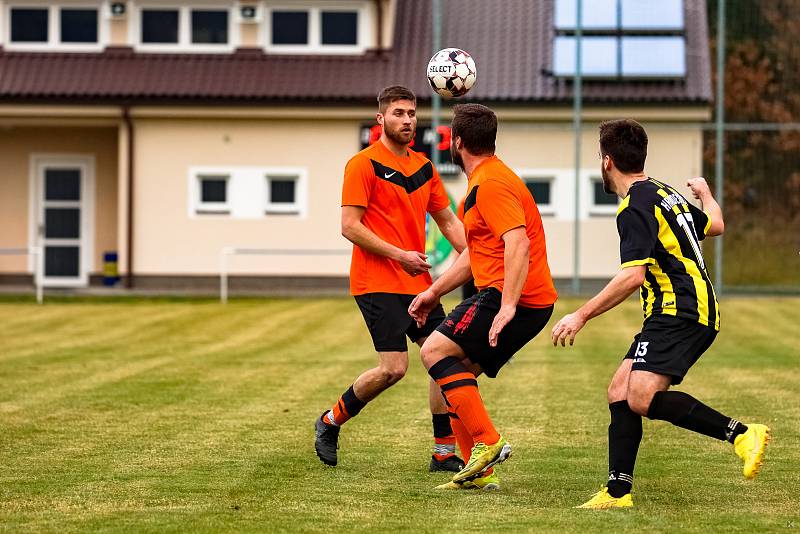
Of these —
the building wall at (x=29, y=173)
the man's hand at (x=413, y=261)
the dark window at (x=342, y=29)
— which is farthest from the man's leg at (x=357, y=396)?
the building wall at (x=29, y=173)

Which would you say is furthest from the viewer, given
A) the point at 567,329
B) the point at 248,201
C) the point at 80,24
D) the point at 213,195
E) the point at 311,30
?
the point at 80,24

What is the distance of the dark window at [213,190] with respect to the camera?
3062 cm

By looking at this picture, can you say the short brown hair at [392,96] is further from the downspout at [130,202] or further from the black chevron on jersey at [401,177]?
the downspout at [130,202]

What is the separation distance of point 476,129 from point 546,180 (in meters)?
22.1

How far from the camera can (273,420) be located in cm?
1070

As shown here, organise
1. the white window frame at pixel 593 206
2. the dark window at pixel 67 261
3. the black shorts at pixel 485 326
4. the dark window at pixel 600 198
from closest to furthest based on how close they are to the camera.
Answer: the black shorts at pixel 485 326
the white window frame at pixel 593 206
the dark window at pixel 600 198
the dark window at pixel 67 261

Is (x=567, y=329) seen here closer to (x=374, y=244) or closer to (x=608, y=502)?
(x=608, y=502)

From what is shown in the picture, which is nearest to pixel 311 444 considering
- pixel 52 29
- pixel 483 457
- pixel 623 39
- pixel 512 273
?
pixel 483 457

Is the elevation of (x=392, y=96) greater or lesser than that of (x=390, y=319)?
greater

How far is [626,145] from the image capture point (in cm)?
707

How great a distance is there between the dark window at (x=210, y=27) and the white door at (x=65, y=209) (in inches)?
146

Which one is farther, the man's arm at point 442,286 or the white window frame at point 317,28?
the white window frame at point 317,28

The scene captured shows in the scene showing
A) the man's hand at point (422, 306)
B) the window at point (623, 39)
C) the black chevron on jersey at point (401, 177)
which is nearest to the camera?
the man's hand at point (422, 306)

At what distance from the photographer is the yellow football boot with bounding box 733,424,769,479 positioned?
22.2 ft
